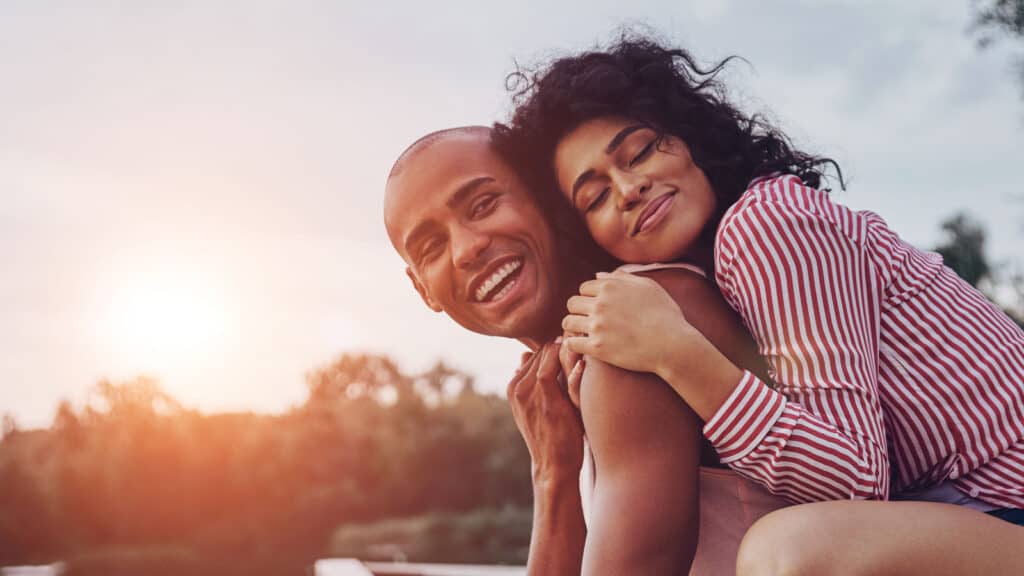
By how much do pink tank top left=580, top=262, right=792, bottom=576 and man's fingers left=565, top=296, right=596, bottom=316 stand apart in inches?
12.8

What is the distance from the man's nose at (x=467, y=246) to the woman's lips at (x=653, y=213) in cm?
45

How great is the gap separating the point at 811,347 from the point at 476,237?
35.0 inches

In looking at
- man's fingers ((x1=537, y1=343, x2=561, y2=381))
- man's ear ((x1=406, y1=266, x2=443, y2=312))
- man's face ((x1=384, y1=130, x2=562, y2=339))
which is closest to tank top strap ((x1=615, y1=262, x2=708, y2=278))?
man's fingers ((x1=537, y1=343, x2=561, y2=381))

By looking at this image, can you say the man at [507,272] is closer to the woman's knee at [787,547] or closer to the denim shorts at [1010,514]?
the woman's knee at [787,547]

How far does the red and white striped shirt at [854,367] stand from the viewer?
1386 millimetres

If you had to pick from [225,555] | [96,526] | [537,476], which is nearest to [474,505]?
[225,555]

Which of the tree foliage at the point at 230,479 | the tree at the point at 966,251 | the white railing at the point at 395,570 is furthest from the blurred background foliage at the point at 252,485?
the white railing at the point at 395,570

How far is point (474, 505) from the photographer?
23.1m

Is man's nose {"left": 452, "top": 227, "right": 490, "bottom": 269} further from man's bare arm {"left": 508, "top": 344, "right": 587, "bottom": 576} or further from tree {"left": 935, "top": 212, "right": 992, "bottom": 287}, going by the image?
tree {"left": 935, "top": 212, "right": 992, "bottom": 287}

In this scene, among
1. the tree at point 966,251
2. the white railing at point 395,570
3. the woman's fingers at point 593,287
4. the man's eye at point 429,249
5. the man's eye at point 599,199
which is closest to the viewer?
the woman's fingers at point 593,287

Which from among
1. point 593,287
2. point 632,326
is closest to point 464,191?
point 593,287

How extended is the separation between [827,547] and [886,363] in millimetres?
448

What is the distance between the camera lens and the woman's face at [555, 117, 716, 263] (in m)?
1.77

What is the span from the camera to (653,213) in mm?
1765
